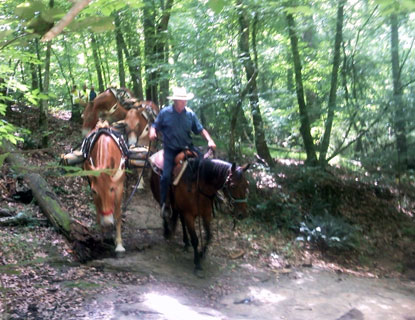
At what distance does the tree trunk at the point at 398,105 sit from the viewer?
35.0 ft

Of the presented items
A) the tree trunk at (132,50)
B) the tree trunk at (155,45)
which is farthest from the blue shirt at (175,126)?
the tree trunk at (132,50)

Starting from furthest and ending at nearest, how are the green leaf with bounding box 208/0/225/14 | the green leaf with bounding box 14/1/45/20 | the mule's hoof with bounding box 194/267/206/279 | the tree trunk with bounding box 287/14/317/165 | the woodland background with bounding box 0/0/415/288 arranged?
the tree trunk with bounding box 287/14/317/165 → the woodland background with bounding box 0/0/415/288 → the mule's hoof with bounding box 194/267/206/279 → the green leaf with bounding box 208/0/225/14 → the green leaf with bounding box 14/1/45/20

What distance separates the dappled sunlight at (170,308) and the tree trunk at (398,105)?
8597 millimetres

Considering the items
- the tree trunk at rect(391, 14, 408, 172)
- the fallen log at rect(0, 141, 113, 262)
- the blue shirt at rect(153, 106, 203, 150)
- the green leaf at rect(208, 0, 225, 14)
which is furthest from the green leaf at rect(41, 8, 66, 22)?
the tree trunk at rect(391, 14, 408, 172)

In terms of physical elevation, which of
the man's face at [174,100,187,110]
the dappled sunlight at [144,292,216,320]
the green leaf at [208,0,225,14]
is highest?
the green leaf at [208,0,225,14]

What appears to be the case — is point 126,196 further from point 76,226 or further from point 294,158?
point 294,158

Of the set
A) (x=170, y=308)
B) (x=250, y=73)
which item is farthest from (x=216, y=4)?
(x=250, y=73)

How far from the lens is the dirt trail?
479 cm

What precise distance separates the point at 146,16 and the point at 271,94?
4.67 m

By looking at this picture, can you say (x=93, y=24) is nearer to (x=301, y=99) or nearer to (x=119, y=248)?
(x=119, y=248)

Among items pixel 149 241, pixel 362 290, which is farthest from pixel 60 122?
pixel 362 290

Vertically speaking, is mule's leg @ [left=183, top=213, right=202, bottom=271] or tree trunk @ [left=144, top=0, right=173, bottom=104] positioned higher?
tree trunk @ [left=144, top=0, right=173, bottom=104]

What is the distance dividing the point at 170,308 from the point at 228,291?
1.58 metres

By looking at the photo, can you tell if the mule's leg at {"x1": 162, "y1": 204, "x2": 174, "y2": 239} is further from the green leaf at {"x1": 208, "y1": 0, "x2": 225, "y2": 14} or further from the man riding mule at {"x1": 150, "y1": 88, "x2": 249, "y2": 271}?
the green leaf at {"x1": 208, "y1": 0, "x2": 225, "y2": 14}
